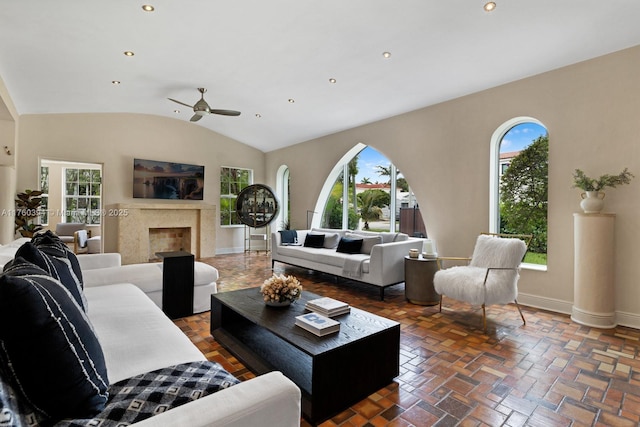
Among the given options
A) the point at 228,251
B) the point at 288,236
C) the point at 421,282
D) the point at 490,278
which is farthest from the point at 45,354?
the point at 228,251

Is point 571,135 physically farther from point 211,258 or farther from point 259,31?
point 211,258

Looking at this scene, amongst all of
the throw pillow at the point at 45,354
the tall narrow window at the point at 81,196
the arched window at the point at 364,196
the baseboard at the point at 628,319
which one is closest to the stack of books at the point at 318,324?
the throw pillow at the point at 45,354

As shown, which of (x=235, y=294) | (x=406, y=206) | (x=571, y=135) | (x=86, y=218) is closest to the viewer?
(x=235, y=294)

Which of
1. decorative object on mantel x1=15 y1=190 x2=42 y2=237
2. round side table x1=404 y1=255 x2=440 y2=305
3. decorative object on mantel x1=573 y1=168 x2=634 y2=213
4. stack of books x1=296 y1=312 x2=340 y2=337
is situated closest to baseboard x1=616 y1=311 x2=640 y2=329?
decorative object on mantel x1=573 y1=168 x2=634 y2=213

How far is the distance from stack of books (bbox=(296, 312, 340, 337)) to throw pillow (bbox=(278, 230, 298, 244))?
383 cm

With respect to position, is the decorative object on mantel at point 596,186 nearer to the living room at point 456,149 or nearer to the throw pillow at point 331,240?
the living room at point 456,149

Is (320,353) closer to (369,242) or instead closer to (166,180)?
(369,242)

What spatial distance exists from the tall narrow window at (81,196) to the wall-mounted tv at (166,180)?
6.51 feet

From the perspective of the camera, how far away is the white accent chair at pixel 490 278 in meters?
2.97

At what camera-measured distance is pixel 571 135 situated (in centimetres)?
350

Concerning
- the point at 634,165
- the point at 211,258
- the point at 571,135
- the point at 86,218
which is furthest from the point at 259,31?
the point at 86,218

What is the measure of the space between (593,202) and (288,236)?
440 cm

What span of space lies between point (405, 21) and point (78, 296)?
3.35 m

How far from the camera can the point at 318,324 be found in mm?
1966
